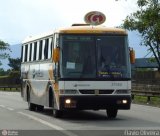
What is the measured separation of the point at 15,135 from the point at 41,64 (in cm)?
784

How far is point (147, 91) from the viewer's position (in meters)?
35.2

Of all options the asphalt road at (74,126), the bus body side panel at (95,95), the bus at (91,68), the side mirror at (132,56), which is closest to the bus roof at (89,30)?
the bus at (91,68)

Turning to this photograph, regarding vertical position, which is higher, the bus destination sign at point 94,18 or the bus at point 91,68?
the bus destination sign at point 94,18

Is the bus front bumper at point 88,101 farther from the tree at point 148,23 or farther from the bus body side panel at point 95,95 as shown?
the tree at point 148,23

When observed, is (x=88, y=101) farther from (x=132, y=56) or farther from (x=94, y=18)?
(x=94, y=18)

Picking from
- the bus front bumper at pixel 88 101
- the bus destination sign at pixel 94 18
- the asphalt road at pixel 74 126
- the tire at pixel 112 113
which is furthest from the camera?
the bus destination sign at pixel 94 18

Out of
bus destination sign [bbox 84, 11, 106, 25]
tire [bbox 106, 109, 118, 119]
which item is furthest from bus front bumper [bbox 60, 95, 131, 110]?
bus destination sign [bbox 84, 11, 106, 25]

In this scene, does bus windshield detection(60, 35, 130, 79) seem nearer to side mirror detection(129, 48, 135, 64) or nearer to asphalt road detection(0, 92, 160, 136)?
side mirror detection(129, 48, 135, 64)

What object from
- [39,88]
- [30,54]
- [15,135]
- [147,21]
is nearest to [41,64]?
[39,88]

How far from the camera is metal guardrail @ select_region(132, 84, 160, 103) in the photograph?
33.8 meters

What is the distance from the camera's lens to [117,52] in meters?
19.2

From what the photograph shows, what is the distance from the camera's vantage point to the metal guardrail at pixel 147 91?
3382 centimetres

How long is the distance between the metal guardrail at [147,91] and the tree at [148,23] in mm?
3143

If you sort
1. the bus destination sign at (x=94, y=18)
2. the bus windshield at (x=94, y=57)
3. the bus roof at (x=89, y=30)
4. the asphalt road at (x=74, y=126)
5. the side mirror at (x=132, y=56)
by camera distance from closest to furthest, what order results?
the asphalt road at (x=74, y=126)
the bus windshield at (x=94, y=57)
the bus roof at (x=89, y=30)
the side mirror at (x=132, y=56)
the bus destination sign at (x=94, y=18)
